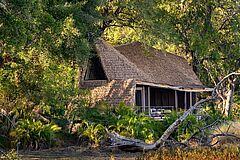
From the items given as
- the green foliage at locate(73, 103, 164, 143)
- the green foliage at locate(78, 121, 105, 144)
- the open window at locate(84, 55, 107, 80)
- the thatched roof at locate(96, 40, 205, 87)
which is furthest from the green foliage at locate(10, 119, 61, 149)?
the open window at locate(84, 55, 107, 80)

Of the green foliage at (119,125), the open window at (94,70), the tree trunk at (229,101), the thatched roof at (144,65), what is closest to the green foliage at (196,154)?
the green foliage at (119,125)

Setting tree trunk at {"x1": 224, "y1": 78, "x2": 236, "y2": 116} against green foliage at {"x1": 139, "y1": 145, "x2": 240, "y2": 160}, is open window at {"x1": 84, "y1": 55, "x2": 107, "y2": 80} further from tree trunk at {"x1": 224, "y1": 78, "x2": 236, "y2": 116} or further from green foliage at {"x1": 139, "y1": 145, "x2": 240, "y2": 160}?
green foliage at {"x1": 139, "y1": 145, "x2": 240, "y2": 160}

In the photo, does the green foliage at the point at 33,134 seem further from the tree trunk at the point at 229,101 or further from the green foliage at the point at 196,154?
the tree trunk at the point at 229,101

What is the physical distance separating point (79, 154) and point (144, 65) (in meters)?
11.8

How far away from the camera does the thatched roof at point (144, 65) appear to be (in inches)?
1053

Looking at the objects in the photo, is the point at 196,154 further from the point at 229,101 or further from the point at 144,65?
the point at 229,101

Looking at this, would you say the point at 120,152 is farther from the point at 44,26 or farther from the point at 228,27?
the point at 228,27

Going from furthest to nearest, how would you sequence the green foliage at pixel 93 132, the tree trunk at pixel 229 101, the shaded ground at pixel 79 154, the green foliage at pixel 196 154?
the tree trunk at pixel 229 101, the green foliage at pixel 93 132, the shaded ground at pixel 79 154, the green foliage at pixel 196 154

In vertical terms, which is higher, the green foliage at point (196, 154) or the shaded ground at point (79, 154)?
the green foliage at point (196, 154)

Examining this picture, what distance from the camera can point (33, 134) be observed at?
19.7 m

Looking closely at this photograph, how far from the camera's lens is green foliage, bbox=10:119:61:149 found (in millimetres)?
19391

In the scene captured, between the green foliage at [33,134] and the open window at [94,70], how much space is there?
7747 millimetres

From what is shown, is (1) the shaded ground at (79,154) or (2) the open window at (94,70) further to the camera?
(2) the open window at (94,70)

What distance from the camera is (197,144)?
17.5 metres
